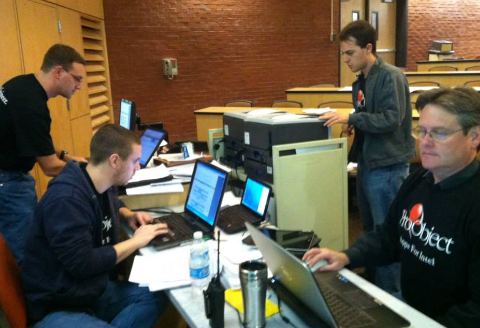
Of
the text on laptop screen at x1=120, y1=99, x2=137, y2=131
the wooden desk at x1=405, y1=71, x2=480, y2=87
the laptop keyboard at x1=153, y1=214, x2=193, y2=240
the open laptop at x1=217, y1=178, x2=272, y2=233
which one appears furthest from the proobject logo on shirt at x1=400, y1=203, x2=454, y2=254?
the wooden desk at x1=405, y1=71, x2=480, y2=87

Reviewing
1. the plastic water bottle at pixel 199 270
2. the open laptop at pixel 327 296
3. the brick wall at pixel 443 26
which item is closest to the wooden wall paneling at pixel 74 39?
the plastic water bottle at pixel 199 270

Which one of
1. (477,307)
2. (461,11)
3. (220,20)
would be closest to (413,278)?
(477,307)

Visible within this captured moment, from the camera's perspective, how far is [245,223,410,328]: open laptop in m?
1.10

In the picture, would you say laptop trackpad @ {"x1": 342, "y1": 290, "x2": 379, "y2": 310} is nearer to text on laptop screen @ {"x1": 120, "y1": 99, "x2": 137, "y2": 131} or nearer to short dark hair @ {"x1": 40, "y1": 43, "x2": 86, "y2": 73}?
short dark hair @ {"x1": 40, "y1": 43, "x2": 86, "y2": 73}

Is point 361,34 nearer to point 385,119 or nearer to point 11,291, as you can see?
point 385,119

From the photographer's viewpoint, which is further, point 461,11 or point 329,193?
point 461,11

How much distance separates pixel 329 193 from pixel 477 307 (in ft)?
4.40

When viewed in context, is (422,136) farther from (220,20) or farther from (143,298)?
(220,20)

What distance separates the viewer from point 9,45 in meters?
3.10

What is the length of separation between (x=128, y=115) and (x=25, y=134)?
1.05 m

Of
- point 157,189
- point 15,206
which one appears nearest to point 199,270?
point 157,189

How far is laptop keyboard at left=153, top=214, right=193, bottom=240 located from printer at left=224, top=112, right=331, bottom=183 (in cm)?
58

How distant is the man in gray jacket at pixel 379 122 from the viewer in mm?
2451

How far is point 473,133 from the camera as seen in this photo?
4.50 ft
